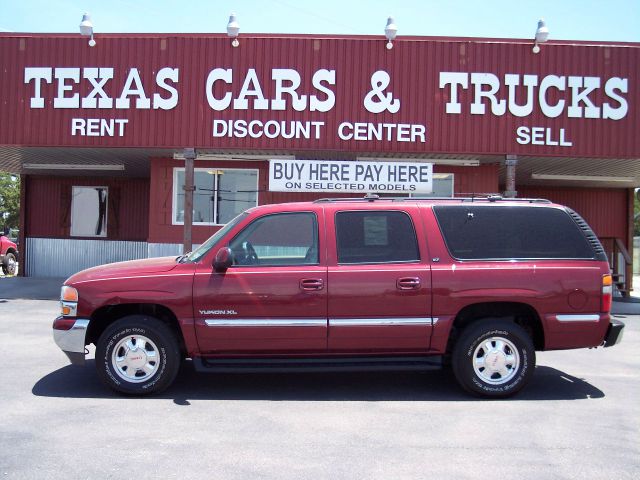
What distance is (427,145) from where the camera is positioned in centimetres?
1390

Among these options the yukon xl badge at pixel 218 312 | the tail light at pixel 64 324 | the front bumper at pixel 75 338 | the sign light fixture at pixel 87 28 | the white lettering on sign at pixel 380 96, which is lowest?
the front bumper at pixel 75 338

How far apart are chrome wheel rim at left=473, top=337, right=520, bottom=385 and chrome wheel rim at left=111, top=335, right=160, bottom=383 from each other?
3.00 metres

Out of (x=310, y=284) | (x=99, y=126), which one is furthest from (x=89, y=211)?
(x=310, y=284)

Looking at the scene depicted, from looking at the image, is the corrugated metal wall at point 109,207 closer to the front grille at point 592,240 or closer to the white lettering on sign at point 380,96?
the white lettering on sign at point 380,96

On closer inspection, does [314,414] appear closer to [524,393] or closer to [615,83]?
[524,393]

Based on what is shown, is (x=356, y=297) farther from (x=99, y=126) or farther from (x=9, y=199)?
(x=9, y=199)

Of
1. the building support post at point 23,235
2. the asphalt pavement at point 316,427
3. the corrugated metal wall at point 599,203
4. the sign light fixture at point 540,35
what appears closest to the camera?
the asphalt pavement at point 316,427

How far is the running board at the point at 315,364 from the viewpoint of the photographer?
18.4 ft

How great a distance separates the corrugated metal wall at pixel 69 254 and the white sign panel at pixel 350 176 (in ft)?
21.2

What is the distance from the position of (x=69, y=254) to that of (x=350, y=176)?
9.99m

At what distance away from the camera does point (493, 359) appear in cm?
578

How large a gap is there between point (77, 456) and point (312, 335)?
7.30 ft

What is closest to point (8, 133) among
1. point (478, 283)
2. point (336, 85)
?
point (336, 85)

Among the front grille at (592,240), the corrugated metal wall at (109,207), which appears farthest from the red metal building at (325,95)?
the front grille at (592,240)
